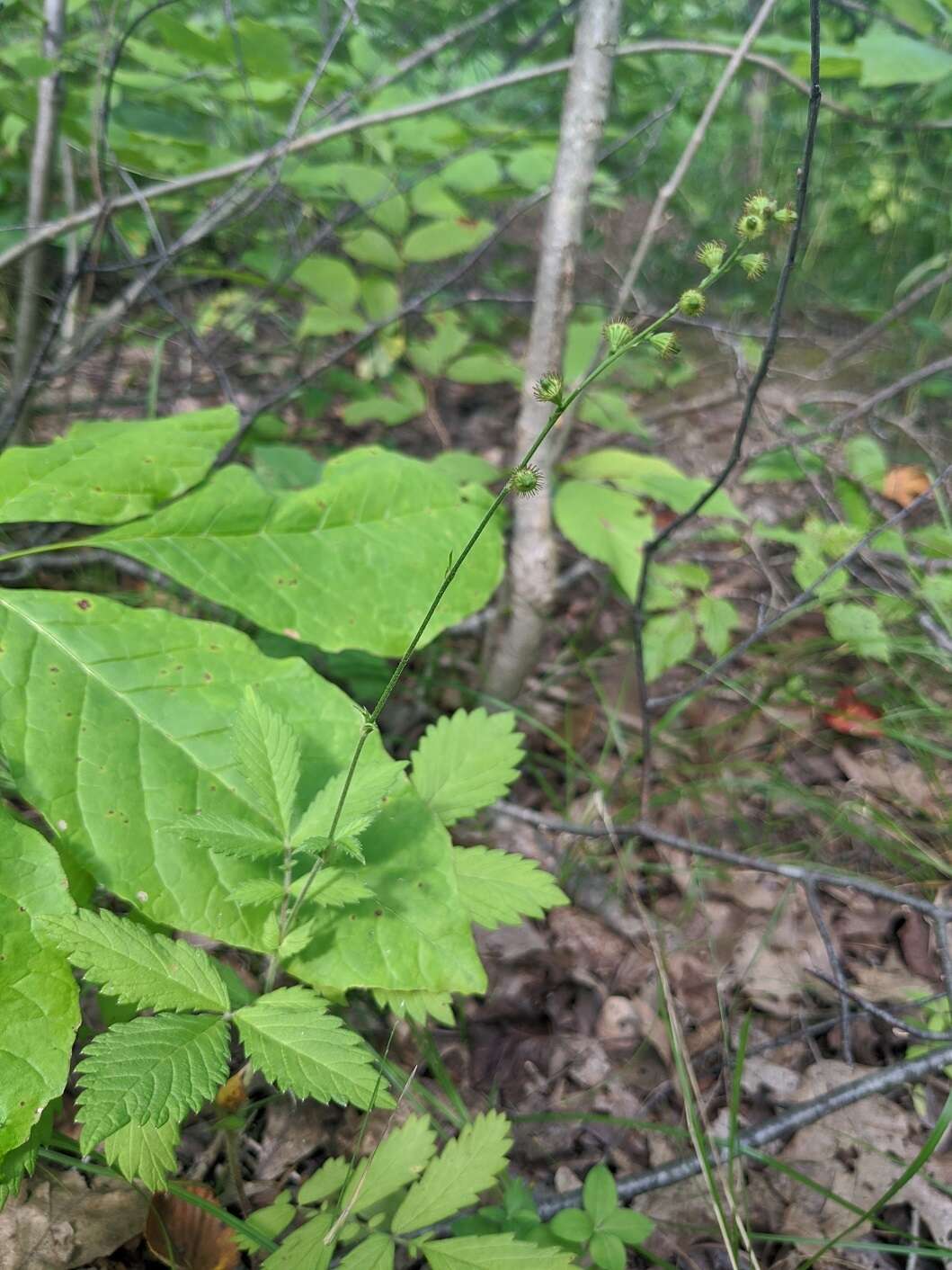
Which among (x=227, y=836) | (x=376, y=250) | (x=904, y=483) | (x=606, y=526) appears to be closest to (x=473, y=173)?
(x=376, y=250)

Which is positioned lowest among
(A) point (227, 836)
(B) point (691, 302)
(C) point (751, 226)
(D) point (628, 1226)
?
(D) point (628, 1226)

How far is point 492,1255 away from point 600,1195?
0.96 feet

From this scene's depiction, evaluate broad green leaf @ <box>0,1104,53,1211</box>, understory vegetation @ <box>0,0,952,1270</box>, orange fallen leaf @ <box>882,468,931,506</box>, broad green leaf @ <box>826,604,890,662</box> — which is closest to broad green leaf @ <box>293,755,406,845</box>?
understory vegetation @ <box>0,0,952,1270</box>

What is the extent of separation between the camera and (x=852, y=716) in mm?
Result: 2246

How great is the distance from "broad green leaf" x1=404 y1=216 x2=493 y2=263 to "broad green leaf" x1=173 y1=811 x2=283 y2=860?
2.06 metres

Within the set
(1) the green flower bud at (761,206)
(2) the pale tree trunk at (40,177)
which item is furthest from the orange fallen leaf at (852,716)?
(2) the pale tree trunk at (40,177)

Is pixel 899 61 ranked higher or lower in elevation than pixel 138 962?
higher

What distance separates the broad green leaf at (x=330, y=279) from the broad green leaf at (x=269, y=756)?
192 cm

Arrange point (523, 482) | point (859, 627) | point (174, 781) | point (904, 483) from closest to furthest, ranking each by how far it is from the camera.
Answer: point (523, 482)
point (174, 781)
point (859, 627)
point (904, 483)

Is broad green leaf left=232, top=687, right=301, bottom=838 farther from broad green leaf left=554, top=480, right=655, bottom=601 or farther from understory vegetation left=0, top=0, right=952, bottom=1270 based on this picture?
broad green leaf left=554, top=480, right=655, bottom=601

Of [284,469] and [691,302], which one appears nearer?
[691,302]

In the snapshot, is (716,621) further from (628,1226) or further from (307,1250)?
(307,1250)

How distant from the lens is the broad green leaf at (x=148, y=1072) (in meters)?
0.80

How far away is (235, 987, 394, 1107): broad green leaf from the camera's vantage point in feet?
2.95
